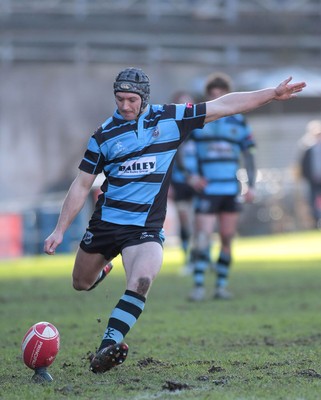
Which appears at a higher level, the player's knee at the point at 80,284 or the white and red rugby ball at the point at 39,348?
the player's knee at the point at 80,284

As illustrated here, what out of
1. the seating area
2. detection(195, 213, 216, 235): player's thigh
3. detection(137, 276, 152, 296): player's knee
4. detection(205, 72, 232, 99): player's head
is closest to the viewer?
detection(137, 276, 152, 296): player's knee

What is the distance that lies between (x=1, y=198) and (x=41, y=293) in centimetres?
1475

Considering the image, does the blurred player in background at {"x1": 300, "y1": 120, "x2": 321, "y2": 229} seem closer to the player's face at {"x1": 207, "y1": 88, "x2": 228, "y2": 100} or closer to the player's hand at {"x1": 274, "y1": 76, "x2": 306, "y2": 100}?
the player's face at {"x1": 207, "y1": 88, "x2": 228, "y2": 100}

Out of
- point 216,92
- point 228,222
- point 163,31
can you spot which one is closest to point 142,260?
point 216,92

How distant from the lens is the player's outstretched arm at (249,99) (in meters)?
8.20

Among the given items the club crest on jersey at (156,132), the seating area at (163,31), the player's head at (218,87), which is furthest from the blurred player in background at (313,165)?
the club crest on jersey at (156,132)

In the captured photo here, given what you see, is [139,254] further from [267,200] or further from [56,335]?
[267,200]

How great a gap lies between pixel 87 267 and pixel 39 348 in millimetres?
1089

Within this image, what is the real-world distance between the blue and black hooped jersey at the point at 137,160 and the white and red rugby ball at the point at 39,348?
1037 millimetres

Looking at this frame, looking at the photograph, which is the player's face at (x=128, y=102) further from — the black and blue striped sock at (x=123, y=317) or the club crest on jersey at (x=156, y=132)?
the black and blue striped sock at (x=123, y=317)

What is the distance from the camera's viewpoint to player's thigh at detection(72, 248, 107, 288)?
845cm

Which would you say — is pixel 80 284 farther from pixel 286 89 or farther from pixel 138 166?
pixel 286 89

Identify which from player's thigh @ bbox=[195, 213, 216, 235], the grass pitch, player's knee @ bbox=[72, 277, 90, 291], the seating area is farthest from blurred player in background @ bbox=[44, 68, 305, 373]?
the seating area

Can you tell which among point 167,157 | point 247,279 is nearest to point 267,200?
point 247,279
